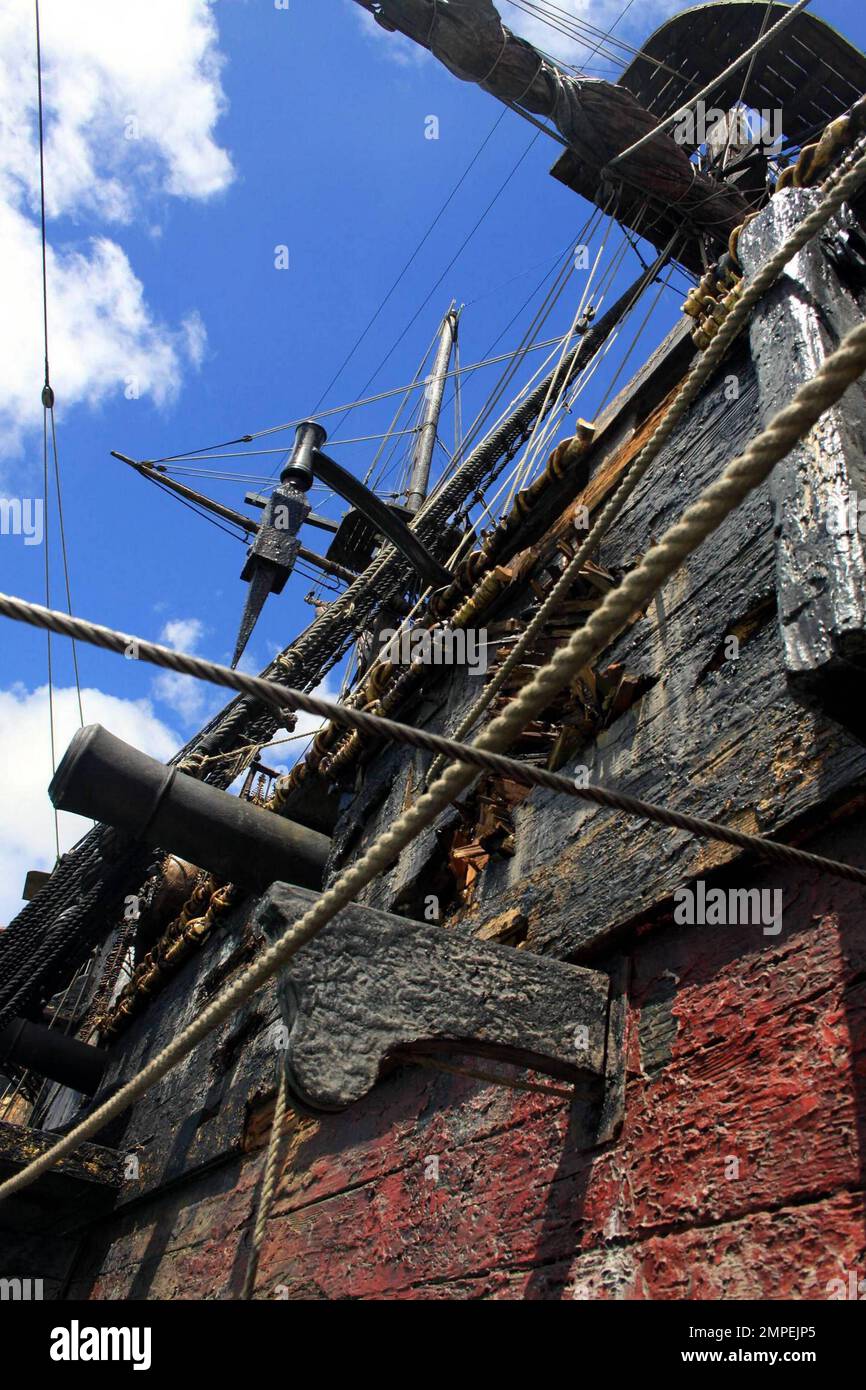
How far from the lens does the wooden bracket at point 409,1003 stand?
2121 mm

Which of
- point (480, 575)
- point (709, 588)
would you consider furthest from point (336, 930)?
point (480, 575)

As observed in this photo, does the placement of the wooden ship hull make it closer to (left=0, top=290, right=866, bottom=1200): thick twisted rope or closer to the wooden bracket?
Answer: the wooden bracket

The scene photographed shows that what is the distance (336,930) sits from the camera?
7.41ft

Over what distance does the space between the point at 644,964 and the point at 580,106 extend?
8.78m

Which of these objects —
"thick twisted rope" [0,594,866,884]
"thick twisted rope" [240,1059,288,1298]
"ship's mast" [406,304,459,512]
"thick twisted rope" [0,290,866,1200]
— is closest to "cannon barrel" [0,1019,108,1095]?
"thick twisted rope" [240,1059,288,1298]

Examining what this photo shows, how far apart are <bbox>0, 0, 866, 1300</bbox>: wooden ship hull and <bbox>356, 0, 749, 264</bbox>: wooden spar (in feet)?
17.6

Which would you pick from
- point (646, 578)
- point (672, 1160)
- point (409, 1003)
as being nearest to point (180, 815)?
point (409, 1003)

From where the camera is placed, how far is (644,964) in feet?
8.29

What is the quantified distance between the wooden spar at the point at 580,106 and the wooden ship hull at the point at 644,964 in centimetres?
536

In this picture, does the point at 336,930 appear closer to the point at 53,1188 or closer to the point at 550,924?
the point at 550,924

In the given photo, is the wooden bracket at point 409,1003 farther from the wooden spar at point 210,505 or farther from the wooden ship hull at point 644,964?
the wooden spar at point 210,505

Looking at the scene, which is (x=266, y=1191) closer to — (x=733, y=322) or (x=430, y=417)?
(x=733, y=322)

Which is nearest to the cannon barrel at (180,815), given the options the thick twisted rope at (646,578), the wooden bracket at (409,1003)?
the wooden bracket at (409,1003)

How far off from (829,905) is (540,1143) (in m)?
1.12
